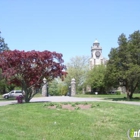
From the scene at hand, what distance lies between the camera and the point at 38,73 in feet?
59.0

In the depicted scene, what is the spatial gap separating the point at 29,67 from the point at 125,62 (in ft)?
34.9

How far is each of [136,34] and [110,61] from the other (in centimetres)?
393

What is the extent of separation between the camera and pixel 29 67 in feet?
57.6

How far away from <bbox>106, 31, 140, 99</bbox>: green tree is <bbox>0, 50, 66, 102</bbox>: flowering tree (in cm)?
748

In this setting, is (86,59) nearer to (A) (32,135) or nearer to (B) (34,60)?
(B) (34,60)

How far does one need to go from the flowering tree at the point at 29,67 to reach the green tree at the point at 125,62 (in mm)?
7480

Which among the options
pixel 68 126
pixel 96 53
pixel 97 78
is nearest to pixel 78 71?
pixel 97 78

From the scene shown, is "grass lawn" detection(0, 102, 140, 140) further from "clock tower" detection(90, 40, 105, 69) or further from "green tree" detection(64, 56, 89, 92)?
"clock tower" detection(90, 40, 105, 69)

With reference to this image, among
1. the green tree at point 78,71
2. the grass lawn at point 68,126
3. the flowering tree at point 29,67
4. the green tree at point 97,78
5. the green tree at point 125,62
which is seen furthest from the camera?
the green tree at point 78,71

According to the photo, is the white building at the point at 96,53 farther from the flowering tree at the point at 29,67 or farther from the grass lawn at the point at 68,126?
the grass lawn at the point at 68,126

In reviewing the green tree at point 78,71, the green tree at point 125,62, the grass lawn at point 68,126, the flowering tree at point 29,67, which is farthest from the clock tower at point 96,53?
the grass lawn at point 68,126

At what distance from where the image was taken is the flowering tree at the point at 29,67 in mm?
16688

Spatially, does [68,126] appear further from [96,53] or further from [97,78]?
[96,53]

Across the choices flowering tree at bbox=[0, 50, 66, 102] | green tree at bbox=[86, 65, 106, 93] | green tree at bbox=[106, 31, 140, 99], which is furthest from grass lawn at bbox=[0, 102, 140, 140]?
green tree at bbox=[86, 65, 106, 93]
